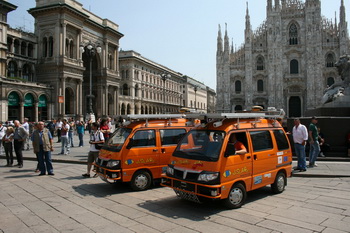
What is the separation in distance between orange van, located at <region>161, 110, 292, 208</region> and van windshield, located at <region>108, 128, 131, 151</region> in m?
1.69

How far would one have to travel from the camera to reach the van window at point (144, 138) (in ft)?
23.4

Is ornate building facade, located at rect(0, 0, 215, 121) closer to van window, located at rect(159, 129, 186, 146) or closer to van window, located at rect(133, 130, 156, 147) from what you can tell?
van window, located at rect(159, 129, 186, 146)

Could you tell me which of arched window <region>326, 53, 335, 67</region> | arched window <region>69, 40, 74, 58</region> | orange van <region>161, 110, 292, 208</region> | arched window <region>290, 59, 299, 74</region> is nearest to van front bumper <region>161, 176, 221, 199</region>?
orange van <region>161, 110, 292, 208</region>

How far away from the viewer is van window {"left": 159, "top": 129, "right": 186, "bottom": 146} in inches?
297

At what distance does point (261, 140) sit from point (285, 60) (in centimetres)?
5114

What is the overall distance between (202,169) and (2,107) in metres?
32.5

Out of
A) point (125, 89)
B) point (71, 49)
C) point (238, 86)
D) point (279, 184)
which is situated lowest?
point (279, 184)

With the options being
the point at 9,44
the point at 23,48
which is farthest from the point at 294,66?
the point at 9,44

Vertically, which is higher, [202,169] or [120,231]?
[202,169]

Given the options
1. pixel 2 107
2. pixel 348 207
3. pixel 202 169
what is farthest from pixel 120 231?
pixel 2 107

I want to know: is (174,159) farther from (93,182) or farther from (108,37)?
(108,37)

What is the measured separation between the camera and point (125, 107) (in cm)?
5694

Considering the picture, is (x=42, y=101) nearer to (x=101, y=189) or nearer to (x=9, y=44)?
(x=9, y=44)

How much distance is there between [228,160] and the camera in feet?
17.4
